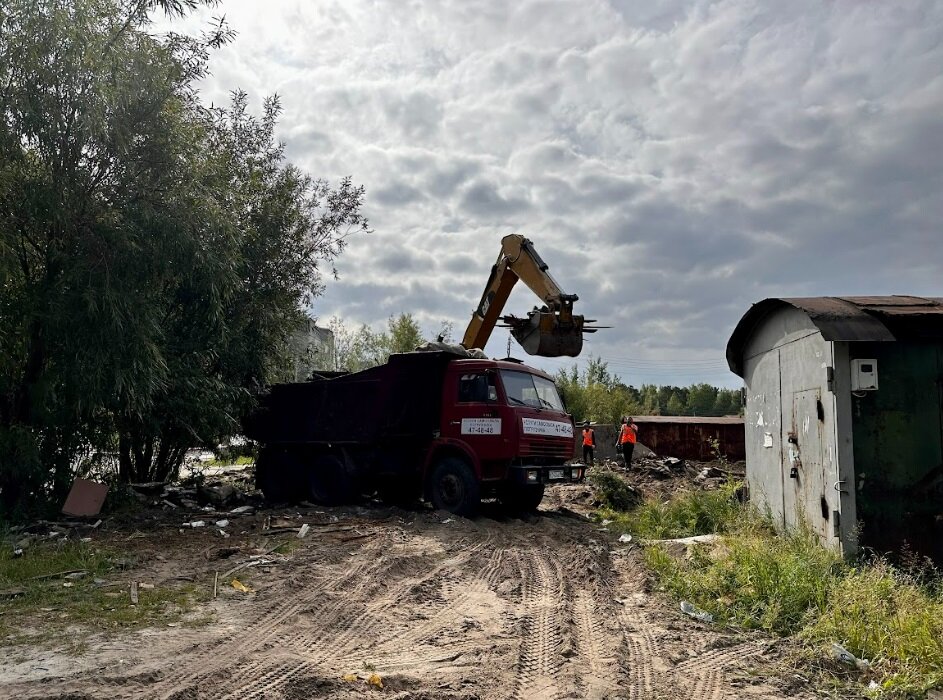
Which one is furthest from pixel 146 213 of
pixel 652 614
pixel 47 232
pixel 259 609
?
pixel 652 614

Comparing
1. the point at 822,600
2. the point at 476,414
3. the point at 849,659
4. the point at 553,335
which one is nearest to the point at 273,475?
the point at 476,414

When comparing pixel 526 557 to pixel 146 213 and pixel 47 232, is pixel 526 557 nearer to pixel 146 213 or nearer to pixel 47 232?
pixel 146 213

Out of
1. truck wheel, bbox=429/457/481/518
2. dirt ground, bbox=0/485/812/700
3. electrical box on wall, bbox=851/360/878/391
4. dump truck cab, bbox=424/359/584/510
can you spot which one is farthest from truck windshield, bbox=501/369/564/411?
electrical box on wall, bbox=851/360/878/391

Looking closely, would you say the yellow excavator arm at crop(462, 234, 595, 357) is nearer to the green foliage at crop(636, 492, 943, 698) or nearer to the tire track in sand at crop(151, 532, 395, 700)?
the green foliage at crop(636, 492, 943, 698)

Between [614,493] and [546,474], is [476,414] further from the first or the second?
[614,493]

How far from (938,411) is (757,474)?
313cm

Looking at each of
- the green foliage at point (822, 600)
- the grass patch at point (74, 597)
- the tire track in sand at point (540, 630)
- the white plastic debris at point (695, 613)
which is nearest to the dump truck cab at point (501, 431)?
the tire track in sand at point (540, 630)

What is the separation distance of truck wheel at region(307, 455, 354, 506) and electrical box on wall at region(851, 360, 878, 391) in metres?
8.24

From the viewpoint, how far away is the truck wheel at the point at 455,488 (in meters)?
10.9

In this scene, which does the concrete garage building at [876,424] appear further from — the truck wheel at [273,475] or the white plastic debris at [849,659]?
the truck wheel at [273,475]

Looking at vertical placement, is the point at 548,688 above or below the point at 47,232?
below

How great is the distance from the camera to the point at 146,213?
31.5ft

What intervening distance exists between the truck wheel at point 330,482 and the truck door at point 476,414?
90.7 inches

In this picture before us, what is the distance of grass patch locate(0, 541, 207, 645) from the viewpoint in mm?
5672
